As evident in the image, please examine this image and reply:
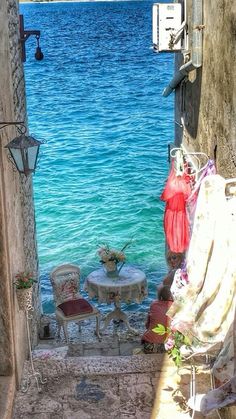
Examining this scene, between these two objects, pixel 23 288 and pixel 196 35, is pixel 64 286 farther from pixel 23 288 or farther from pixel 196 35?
pixel 196 35

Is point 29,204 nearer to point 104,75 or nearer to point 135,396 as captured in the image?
point 135,396

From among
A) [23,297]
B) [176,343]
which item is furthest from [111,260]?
[176,343]

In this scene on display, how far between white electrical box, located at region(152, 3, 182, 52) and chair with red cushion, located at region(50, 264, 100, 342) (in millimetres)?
3930

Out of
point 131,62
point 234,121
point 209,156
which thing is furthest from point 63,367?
point 131,62

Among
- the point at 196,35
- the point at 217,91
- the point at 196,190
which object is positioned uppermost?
the point at 196,35

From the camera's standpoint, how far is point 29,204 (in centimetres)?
938

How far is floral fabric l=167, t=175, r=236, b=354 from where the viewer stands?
5449mm

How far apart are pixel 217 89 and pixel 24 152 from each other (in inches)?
84.7

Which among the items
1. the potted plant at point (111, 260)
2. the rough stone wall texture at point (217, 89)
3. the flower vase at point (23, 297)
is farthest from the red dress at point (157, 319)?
the rough stone wall texture at point (217, 89)

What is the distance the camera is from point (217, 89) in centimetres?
655

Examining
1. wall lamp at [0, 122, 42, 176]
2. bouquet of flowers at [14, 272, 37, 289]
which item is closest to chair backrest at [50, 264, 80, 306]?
bouquet of flowers at [14, 272, 37, 289]

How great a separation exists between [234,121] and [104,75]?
39.5 meters

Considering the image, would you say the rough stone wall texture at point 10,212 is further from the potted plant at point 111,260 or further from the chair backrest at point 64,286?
the potted plant at point 111,260

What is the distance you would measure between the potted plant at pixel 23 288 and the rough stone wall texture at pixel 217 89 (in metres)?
2.49
